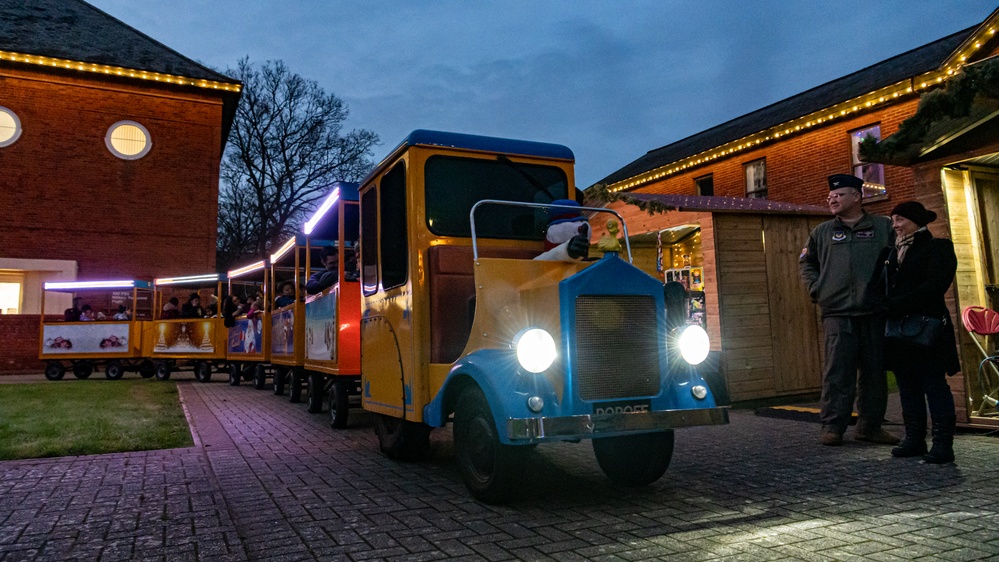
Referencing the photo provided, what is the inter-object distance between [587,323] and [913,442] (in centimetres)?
324

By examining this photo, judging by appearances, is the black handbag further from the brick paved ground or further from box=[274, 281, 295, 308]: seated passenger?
Answer: box=[274, 281, 295, 308]: seated passenger

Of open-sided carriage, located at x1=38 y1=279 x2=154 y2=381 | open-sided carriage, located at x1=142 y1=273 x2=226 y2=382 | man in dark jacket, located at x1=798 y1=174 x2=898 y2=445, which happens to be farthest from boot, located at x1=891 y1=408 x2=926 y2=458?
open-sided carriage, located at x1=38 y1=279 x2=154 y2=381

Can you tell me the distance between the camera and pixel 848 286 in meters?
6.12

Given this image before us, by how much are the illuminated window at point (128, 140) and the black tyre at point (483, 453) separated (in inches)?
880

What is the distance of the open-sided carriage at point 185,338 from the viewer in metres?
17.7

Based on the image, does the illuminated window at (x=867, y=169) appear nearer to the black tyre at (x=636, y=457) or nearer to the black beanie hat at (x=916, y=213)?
the black beanie hat at (x=916, y=213)

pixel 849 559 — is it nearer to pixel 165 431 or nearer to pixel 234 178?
pixel 165 431

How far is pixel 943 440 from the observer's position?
5.11 meters

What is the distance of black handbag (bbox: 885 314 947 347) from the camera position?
203 inches

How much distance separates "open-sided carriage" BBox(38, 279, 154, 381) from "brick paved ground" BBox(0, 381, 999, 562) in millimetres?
14650

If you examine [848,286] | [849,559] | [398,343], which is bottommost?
[849,559]

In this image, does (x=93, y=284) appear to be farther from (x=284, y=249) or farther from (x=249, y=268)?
(x=284, y=249)

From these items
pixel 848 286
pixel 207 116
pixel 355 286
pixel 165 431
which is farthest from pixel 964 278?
pixel 207 116

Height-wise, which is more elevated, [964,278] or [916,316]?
[964,278]
